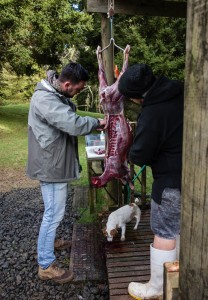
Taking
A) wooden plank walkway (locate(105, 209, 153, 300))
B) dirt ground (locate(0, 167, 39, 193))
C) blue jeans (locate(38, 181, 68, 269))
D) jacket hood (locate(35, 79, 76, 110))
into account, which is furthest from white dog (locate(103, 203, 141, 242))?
dirt ground (locate(0, 167, 39, 193))

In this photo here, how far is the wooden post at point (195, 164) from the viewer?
1076mm

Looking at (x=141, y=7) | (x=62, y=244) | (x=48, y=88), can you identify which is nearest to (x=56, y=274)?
(x=62, y=244)

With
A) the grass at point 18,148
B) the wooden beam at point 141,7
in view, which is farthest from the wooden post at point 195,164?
the grass at point 18,148

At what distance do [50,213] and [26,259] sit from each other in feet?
3.78

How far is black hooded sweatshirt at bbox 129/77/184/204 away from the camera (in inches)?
86.4

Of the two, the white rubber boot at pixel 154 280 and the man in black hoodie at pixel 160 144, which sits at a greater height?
the man in black hoodie at pixel 160 144

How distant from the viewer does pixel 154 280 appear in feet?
8.29

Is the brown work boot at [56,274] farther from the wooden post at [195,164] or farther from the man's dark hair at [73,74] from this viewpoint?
the wooden post at [195,164]

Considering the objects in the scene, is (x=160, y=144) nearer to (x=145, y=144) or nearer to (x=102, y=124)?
(x=145, y=144)

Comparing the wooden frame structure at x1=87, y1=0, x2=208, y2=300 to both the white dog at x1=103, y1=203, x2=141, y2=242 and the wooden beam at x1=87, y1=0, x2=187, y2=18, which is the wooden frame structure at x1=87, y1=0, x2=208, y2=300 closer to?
the white dog at x1=103, y1=203, x2=141, y2=242

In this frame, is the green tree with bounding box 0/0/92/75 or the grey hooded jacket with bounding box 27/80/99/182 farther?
the green tree with bounding box 0/0/92/75

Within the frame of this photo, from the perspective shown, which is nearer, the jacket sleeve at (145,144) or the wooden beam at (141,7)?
the jacket sleeve at (145,144)

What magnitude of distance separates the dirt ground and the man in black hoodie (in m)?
5.36

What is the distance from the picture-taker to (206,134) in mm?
1093
